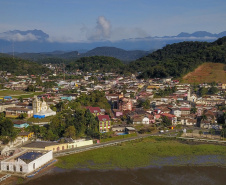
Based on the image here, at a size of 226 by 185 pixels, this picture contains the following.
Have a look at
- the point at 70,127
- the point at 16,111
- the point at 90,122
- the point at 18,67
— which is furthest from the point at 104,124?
the point at 18,67

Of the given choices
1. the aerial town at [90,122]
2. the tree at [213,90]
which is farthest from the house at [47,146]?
the tree at [213,90]

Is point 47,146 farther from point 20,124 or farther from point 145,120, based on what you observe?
point 145,120

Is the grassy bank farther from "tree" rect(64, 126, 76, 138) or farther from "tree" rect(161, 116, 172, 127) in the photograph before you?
"tree" rect(161, 116, 172, 127)

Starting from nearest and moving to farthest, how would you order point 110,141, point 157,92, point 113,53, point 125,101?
point 110,141 → point 125,101 → point 157,92 → point 113,53

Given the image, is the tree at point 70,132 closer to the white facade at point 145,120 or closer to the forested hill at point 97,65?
the white facade at point 145,120

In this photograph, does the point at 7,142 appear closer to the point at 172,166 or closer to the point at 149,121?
the point at 172,166

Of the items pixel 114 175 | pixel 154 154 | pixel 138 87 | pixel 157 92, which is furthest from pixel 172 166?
pixel 138 87
